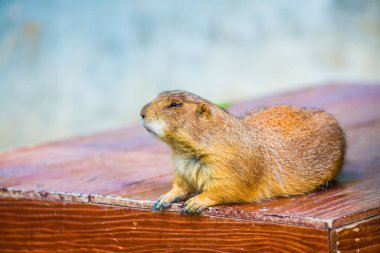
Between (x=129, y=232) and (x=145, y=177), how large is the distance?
0.51 meters

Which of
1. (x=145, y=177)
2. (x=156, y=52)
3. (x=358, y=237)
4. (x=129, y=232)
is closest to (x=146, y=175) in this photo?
(x=145, y=177)

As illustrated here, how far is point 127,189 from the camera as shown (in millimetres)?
3943

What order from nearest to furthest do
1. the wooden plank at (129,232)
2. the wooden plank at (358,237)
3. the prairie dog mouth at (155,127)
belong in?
1. the wooden plank at (358,237)
2. the wooden plank at (129,232)
3. the prairie dog mouth at (155,127)

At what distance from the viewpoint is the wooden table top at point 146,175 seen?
3.41 metres

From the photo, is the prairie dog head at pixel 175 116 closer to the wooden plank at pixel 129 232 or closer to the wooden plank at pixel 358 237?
the wooden plank at pixel 129 232

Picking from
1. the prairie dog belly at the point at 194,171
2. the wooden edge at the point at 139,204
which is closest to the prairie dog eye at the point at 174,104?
the prairie dog belly at the point at 194,171

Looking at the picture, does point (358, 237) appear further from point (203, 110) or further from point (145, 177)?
point (145, 177)

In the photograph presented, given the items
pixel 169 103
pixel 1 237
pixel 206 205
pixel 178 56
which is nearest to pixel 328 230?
pixel 206 205

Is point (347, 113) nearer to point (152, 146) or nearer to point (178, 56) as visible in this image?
point (152, 146)

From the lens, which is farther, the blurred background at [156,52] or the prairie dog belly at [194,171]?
the blurred background at [156,52]

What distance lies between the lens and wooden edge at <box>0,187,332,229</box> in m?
3.24

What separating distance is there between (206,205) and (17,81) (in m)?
6.41

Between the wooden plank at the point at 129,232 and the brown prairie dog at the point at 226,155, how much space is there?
0.33ft

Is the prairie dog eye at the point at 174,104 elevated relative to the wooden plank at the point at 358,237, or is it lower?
elevated
